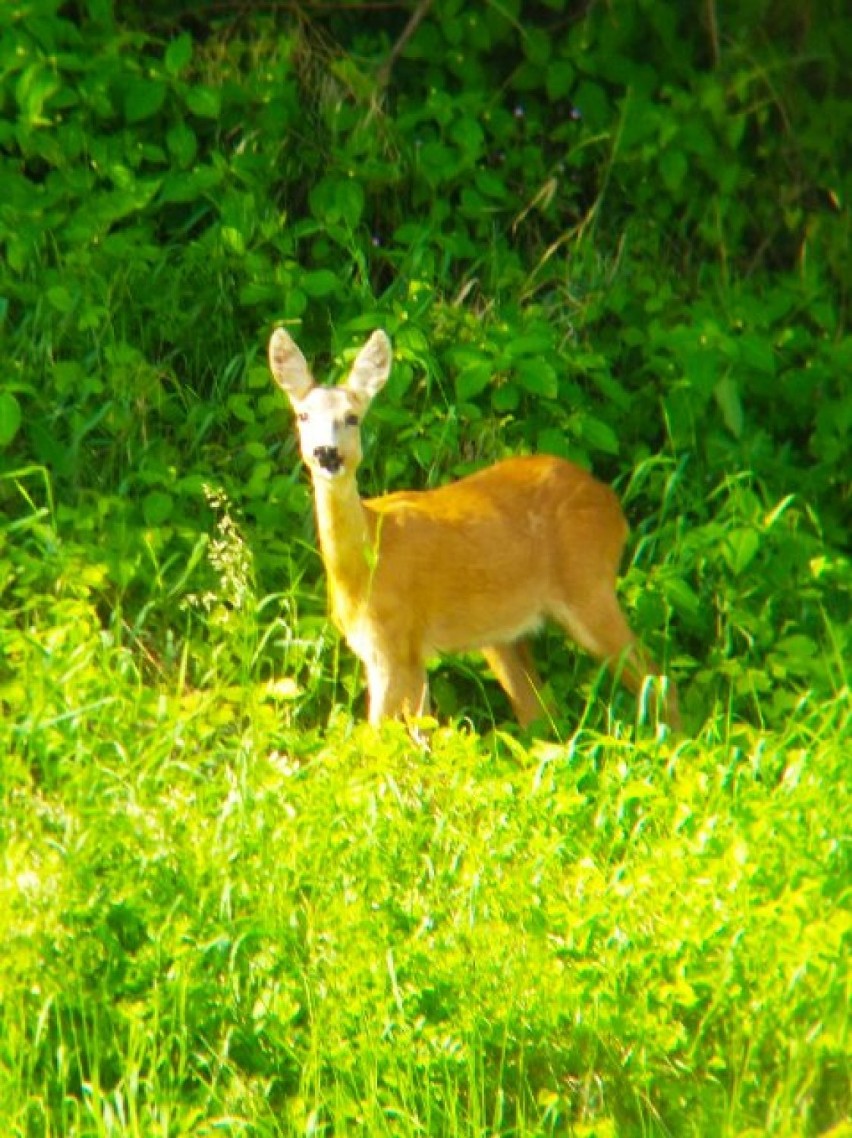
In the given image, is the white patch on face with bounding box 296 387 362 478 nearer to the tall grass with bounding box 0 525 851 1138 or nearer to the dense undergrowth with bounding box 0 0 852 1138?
the dense undergrowth with bounding box 0 0 852 1138

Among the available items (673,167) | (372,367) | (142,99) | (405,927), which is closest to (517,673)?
(372,367)

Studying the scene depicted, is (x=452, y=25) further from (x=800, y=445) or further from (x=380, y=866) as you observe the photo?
(x=380, y=866)

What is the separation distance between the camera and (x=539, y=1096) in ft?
19.1

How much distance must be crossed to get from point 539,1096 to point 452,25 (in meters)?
5.62

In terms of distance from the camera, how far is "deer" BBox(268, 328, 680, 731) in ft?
25.2

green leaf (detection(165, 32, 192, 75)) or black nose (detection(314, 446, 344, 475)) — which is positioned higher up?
green leaf (detection(165, 32, 192, 75))

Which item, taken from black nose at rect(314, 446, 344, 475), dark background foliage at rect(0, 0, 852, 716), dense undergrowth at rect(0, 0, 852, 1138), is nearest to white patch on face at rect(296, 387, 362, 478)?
black nose at rect(314, 446, 344, 475)

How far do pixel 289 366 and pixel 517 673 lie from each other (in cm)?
142

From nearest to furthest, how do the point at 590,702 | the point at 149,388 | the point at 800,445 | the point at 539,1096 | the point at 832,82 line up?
the point at 539,1096
the point at 590,702
the point at 149,388
the point at 800,445
the point at 832,82

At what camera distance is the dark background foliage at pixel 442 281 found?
844 cm

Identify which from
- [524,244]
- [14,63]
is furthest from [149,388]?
[524,244]

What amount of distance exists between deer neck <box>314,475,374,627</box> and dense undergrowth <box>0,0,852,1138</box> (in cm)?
25

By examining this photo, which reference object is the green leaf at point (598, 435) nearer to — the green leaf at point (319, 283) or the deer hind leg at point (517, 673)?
the deer hind leg at point (517, 673)

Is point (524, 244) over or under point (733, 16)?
under
